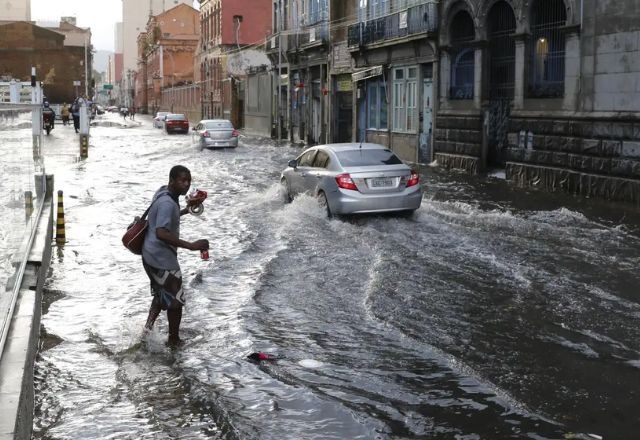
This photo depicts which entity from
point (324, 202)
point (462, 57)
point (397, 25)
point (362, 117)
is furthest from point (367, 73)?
point (324, 202)

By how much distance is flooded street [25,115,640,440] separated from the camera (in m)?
6.25

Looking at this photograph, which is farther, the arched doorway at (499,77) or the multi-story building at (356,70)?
the multi-story building at (356,70)

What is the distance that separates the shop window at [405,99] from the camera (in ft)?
107

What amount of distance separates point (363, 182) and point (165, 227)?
827 cm

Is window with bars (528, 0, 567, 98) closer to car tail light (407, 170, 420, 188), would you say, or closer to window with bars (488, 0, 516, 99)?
window with bars (488, 0, 516, 99)

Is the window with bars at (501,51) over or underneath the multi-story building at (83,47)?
underneath

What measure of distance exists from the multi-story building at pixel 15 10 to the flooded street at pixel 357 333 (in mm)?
102550

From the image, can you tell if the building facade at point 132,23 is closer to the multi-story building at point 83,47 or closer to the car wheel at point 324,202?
the multi-story building at point 83,47

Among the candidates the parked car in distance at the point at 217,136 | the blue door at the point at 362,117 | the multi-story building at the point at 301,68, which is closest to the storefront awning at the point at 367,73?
the blue door at the point at 362,117

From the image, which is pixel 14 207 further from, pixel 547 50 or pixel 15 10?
pixel 15 10

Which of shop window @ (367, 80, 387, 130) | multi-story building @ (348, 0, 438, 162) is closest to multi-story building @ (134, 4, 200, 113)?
multi-story building @ (348, 0, 438, 162)

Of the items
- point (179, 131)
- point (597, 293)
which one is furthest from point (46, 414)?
point (179, 131)

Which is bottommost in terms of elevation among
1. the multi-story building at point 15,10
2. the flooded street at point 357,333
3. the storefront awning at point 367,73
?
the flooded street at point 357,333

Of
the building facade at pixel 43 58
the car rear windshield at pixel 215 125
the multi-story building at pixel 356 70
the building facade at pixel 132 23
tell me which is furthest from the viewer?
the building facade at pixel 132 23
